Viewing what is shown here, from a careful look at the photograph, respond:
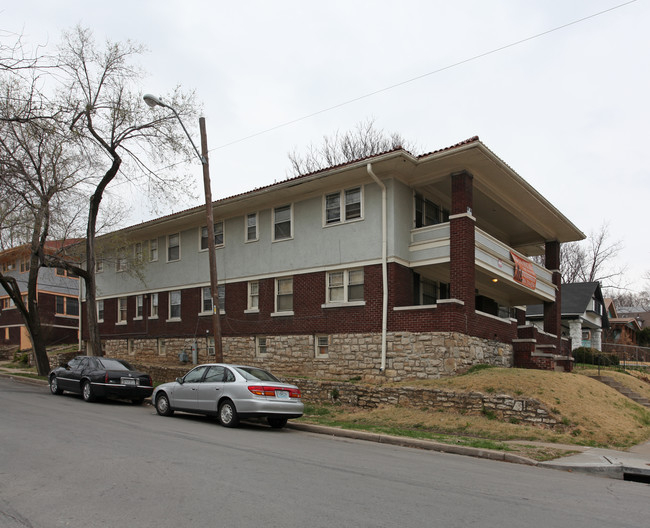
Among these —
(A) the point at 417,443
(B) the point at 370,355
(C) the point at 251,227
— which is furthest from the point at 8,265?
(A) the point at 417,443

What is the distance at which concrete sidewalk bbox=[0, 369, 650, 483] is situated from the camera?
962 cm

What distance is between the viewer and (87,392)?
682 inches

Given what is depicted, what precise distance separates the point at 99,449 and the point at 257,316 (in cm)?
1289

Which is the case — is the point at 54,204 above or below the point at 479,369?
above

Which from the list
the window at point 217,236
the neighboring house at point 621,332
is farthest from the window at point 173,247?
the neighboring house at point 621,332

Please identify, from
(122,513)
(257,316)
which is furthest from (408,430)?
(257,316)

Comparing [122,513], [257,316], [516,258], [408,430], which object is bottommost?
[408,430]

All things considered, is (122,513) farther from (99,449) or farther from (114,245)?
(114,245)

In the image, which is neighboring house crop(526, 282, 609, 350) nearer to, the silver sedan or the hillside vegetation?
the hillside vegetation

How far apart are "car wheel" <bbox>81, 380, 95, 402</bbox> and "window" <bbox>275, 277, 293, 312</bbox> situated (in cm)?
693

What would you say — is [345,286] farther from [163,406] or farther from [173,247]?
[173,247]

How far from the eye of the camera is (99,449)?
9.01m

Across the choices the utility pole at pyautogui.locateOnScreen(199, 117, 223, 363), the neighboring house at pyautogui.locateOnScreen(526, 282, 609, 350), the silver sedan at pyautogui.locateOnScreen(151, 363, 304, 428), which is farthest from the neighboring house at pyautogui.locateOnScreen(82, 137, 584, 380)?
the neighboring house at pyautogui.locateOnScreen(526, 282, 609, 350)

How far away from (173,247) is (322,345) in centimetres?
994
